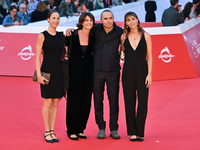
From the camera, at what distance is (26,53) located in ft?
39.0

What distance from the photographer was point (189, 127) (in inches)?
Answer: 309

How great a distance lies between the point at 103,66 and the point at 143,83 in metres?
0.59

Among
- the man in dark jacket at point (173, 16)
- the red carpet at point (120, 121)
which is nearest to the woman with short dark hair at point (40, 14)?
the red carpet at point (120, 121)

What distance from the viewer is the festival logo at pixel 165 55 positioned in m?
11.6

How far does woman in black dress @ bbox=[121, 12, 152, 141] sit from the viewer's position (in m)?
6.85

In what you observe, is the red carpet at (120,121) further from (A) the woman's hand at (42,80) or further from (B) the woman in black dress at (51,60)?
(A) the woman's hand at (42,80)

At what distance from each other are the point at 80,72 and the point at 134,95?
81cm

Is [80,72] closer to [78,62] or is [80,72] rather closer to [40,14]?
[78,62]

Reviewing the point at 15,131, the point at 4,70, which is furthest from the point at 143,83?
the point at 4,70

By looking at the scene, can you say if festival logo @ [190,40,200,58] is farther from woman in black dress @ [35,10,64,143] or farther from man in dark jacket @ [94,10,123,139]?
woman in black dress @ [35,10,64,143]

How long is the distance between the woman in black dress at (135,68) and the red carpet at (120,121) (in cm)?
35

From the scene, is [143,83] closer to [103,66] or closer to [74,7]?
[103,66]

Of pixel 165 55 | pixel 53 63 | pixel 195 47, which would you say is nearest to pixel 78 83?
pixel 53 63

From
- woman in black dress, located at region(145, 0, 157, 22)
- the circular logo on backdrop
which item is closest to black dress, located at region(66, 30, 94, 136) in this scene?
the circular logo on backdrop
